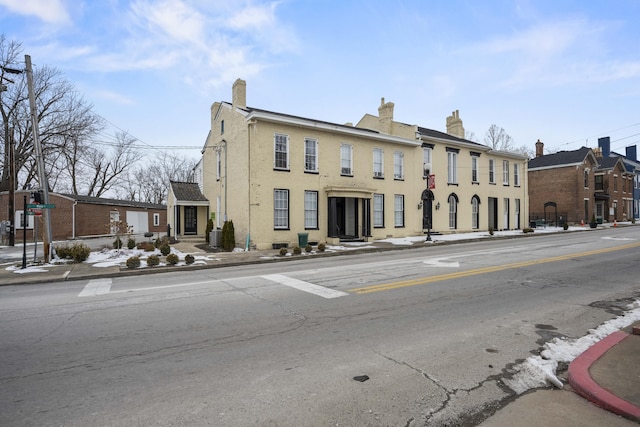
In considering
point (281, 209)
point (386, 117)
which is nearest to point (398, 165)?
point (386, 117)

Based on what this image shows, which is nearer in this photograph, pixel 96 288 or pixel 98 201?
pixel 96 288

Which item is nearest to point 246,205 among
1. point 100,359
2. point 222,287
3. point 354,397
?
point 222,287

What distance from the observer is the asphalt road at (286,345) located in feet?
10.5

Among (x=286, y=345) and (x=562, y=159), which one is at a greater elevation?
(x=562, y=159)

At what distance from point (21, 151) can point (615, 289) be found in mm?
42204

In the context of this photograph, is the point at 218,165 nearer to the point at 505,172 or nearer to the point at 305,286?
the point at 305,286

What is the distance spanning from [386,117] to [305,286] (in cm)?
1896

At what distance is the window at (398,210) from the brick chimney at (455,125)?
1171 cm

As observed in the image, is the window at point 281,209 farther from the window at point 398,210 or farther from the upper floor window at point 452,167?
the upper floor window at point 452,167

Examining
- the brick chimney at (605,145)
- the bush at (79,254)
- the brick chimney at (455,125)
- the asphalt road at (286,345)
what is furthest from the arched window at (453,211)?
the brick chimney at (605,145)

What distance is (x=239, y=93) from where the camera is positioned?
68.0 ft

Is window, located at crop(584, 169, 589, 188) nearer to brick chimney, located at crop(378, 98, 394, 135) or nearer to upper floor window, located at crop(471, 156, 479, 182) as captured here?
upper floor window, located at crop(471, 156, 479, 182)

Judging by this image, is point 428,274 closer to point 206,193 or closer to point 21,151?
point 206,193

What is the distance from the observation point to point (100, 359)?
434 cm
